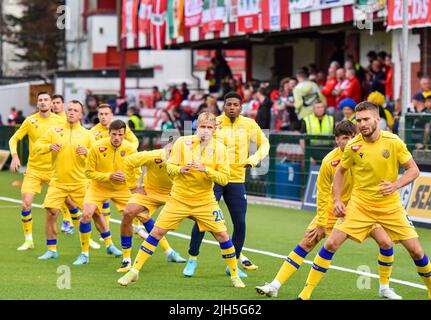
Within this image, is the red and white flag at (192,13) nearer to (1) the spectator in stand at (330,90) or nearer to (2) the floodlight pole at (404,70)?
(1) the spectator in stand at (330,90)

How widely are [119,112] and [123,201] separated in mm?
20342

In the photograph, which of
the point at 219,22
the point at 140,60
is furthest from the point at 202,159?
the point at 140,60

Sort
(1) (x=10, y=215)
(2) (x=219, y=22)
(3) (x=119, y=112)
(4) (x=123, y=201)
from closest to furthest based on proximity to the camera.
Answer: (4) (x=123, y=201), (1) (x=10, y=215), (2) (x=219, y=22), (3) (x=119, y=112)

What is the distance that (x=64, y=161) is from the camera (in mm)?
15508

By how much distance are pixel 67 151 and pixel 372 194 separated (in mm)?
5760

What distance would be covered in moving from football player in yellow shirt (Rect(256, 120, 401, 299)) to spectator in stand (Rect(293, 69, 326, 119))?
42.7ft

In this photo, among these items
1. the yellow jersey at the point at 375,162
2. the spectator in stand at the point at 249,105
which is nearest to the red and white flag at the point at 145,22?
the spectator in stand at the point at 249,105

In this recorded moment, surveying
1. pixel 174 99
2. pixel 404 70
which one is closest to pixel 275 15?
pixel 174 99

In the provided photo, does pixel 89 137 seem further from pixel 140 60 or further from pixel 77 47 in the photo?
pixel 77 47

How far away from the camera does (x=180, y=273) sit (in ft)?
44.7

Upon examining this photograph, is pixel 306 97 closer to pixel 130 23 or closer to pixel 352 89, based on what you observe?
pixel 352 89

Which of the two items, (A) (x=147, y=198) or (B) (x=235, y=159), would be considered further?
(A) (x=147, y=198)

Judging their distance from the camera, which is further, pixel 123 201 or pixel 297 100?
pixel 297 100

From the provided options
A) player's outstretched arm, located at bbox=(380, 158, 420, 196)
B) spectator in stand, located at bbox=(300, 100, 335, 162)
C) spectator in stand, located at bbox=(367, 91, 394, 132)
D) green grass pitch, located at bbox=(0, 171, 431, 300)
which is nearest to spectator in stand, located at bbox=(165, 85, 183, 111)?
spectator in stand, located at bbox=(367, 91, 394, 132)
